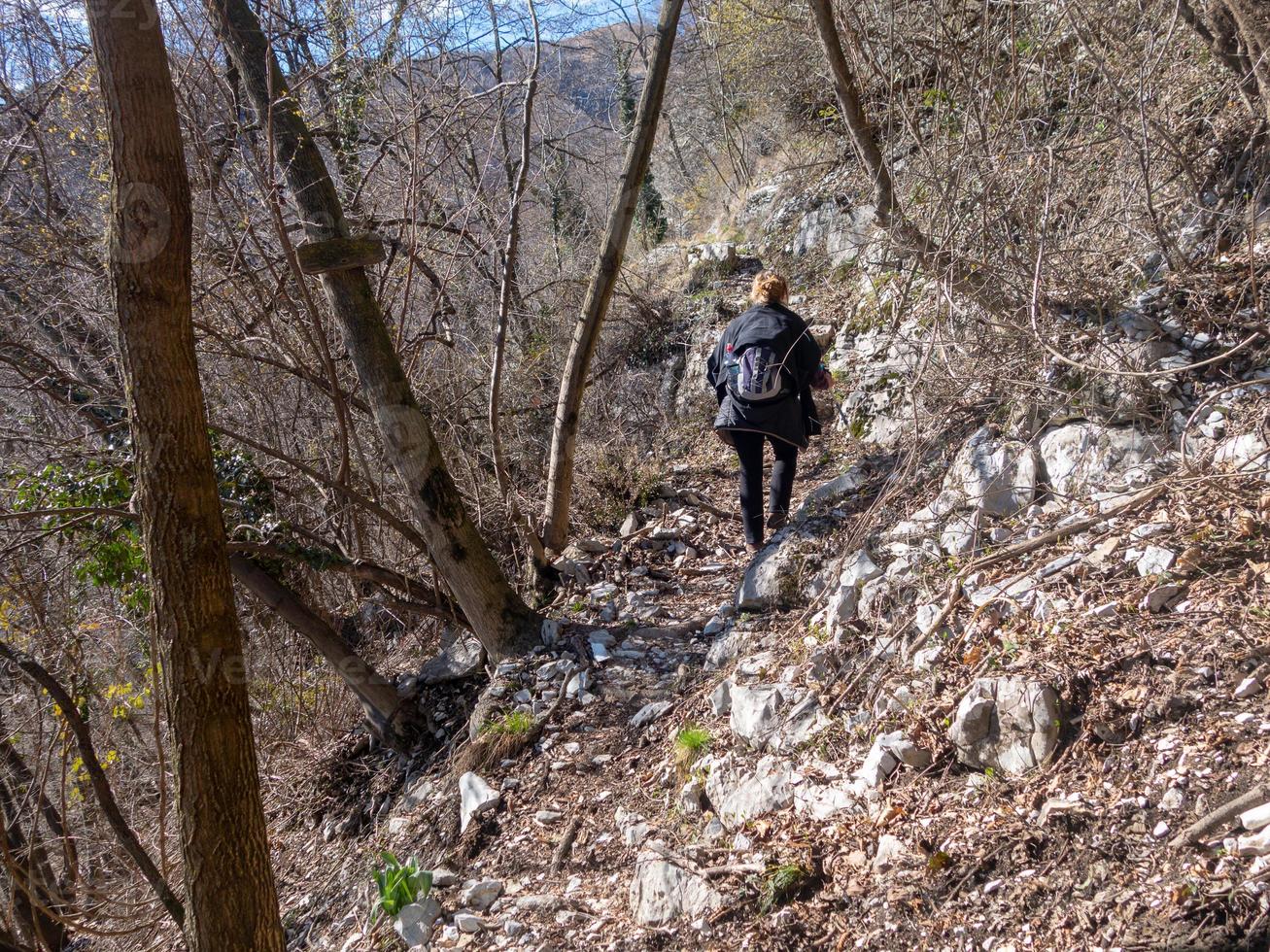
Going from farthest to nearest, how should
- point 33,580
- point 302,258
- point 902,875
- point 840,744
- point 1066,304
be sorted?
point 33,580 < point 302,258 < point 1066,304 < point 840,744 < point 902,875

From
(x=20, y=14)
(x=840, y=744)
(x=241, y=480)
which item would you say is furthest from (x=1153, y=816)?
(x=20, y=14)

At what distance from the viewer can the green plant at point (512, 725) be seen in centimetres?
498

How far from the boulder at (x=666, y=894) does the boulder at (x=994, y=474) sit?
221cm

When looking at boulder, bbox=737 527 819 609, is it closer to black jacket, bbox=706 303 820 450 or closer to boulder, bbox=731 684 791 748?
black jacket, bbox=706 303 820 450

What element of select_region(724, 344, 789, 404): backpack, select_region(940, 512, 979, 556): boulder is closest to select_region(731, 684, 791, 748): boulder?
select_region(940, 512, 979, 556): boulder

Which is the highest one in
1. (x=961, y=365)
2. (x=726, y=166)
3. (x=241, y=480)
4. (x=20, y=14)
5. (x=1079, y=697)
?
(x=20, y=14)

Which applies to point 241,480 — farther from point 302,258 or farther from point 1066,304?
point 1066,304

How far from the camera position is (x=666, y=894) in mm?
3334

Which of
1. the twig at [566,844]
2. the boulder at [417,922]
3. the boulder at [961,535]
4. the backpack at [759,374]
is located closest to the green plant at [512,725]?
the twig at [566,844]

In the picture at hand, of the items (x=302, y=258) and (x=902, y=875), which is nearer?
(x=902, y=875)

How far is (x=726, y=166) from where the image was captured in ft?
56.7

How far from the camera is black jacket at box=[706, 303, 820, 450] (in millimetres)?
5211

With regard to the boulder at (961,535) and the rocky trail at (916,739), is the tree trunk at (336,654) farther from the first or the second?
the boulder at (961,535)

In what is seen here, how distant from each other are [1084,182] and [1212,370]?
1.47 m
